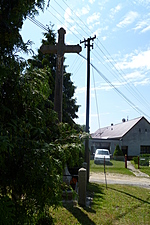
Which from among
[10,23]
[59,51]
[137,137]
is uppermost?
[59,51]

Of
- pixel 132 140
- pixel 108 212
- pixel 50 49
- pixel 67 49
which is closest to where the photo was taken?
pixel 108 212

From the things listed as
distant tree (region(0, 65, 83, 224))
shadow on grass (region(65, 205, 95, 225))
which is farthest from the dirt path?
distant tree (region(0, 65, 83, 224))

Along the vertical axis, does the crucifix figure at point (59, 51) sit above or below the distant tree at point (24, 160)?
above

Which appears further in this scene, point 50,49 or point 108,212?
point 50,49

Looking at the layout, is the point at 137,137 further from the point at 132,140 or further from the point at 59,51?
the point at 59,51

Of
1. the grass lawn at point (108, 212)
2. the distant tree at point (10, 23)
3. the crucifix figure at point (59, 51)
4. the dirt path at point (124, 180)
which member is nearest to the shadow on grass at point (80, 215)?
the grass lawn at point (108, 212)

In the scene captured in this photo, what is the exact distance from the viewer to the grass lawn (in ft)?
18.6

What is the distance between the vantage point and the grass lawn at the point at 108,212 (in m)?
5.68

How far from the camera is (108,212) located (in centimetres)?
656

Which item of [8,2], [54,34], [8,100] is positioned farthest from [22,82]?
[54,34]

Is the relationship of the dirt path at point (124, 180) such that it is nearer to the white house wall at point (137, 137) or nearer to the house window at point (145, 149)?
the white house wall at point (137, 137)

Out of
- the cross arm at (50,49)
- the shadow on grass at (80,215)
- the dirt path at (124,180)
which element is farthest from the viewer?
the dirt path at (124,180)

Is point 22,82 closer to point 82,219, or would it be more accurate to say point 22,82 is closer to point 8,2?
point 8,2

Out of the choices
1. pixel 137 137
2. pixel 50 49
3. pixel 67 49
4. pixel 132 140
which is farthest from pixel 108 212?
pixel 137 137
